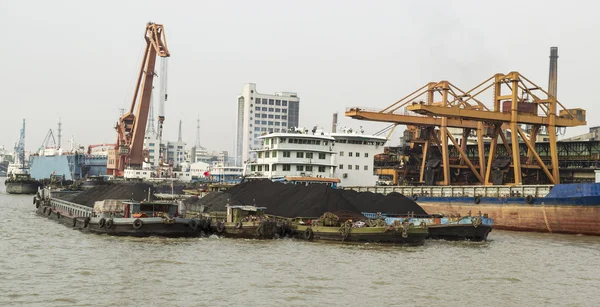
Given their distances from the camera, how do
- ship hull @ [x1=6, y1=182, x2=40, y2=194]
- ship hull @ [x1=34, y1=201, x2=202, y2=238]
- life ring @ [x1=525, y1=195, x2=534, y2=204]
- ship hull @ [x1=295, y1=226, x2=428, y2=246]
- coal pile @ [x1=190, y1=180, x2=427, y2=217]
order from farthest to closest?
1. ship hull @ [x1=6, y1=182, x2=40, y2=194]
2. life ring @ [x1=525, y1=195, x2=534, y2=204]
3. coal pile @ [x1=190, y1=180, x2=427, y2=217]
4. ship hull @ [x1=34, y1=201, x2=202, y2=238]
5. ship hull @ [x1=295, y1=226, x2=428, y2=246]

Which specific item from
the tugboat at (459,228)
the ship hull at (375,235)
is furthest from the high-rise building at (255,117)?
the ship hull at (375,235)

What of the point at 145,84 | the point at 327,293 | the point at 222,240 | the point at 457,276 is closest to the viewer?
the point at 327,293

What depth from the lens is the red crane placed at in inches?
3519

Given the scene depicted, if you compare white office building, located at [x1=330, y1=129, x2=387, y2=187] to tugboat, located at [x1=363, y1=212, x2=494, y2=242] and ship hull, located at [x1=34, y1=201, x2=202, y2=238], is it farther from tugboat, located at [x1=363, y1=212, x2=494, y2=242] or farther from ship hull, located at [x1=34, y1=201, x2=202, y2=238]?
ship hull, located at [x1=34, y1=201, x2=202, y2=238]

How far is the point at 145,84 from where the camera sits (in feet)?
299

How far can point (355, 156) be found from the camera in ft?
199

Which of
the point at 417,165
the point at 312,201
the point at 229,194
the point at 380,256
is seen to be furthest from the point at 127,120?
the point at 380,256

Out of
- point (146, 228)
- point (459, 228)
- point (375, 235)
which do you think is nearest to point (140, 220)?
point (146, 228)

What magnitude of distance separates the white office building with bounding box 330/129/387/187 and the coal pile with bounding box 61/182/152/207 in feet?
75.4

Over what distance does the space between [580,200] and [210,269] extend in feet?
78.6

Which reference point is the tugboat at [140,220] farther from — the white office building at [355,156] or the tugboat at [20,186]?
the tugboat at [20,186]

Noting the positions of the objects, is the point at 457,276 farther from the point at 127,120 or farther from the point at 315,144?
the point at 127,120

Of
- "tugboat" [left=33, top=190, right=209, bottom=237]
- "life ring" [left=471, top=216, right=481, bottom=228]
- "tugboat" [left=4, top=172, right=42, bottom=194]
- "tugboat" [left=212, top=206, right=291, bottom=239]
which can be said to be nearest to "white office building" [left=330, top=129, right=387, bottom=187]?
"tugboat" [left=212, top=206, right=291, bottom=239]

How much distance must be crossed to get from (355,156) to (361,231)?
32.0m
